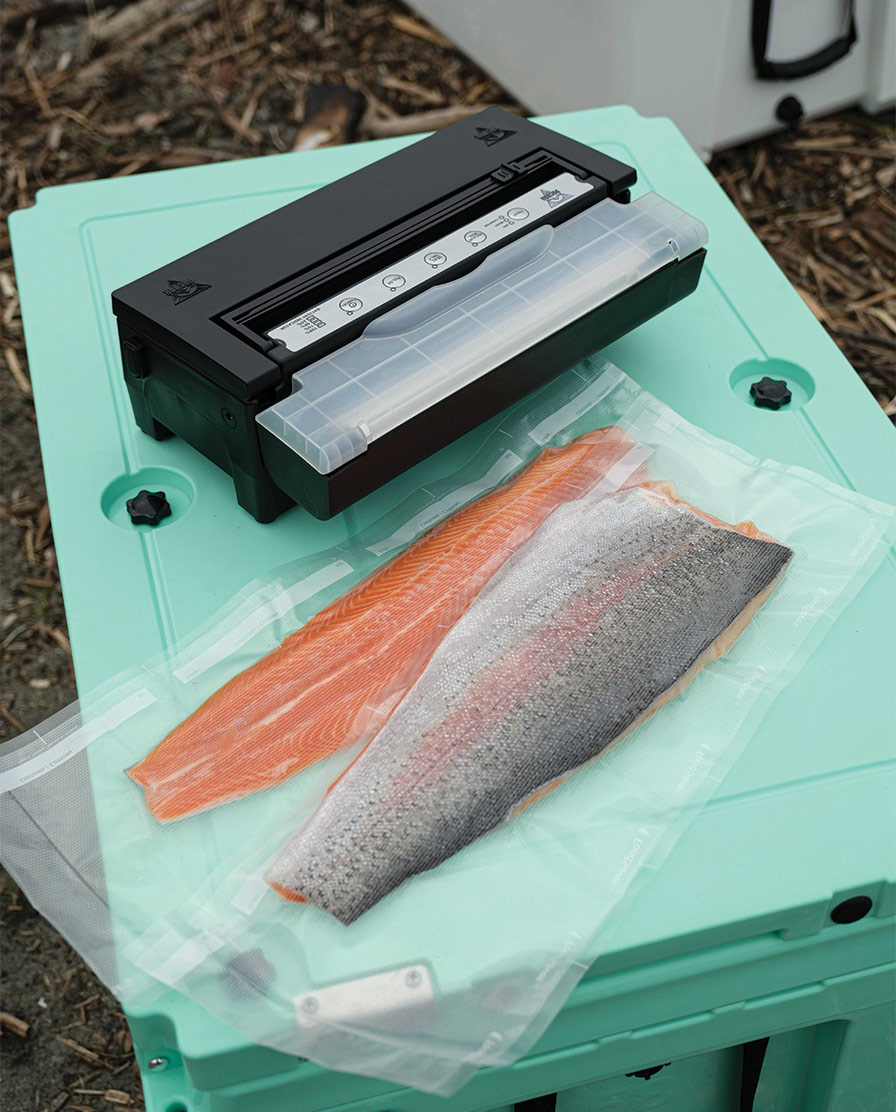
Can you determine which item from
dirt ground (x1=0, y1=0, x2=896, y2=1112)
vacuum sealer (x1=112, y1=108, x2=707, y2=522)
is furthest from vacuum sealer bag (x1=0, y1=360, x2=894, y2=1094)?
dirt ground (x1=0, y1=0, x2=896, y2=1112)

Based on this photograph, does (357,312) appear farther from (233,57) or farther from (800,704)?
(233,57)

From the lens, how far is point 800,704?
2.88ft

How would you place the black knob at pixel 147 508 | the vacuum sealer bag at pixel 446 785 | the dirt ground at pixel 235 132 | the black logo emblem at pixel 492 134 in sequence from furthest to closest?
the dirt ground at pixel 235 132 < the black logo emblem at pixel 492 134 < the black knob at pixel 147 508 < the vacuum sealer bag at pixel 446 785

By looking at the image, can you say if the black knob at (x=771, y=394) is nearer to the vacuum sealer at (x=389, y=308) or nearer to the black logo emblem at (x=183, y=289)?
the vacuum sealer at (x=389, y=308)

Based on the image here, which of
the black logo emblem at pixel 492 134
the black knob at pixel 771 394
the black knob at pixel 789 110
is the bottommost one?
the black knob at pixel 789 110

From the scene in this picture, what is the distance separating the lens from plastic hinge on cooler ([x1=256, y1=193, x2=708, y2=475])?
91cm

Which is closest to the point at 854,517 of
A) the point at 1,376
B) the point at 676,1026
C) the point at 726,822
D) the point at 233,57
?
the point at 726,822

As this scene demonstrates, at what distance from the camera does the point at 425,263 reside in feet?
3.41

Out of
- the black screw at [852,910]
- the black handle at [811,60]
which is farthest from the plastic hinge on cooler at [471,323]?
the black handle at [811,60]

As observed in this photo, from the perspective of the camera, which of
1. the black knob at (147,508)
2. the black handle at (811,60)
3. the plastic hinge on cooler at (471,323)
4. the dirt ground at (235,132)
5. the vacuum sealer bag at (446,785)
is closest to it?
the vacuum sealer bag at (446,785)

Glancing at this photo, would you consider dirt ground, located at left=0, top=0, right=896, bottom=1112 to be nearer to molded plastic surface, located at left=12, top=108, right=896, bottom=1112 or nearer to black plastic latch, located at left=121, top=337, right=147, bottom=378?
molded plastic surface, located at left=12, top=108, right=896, bottom=1112

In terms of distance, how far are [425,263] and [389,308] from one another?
0.23 feet

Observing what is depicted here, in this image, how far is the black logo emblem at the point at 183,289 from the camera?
3.25ft

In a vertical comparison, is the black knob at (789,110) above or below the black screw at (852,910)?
above
